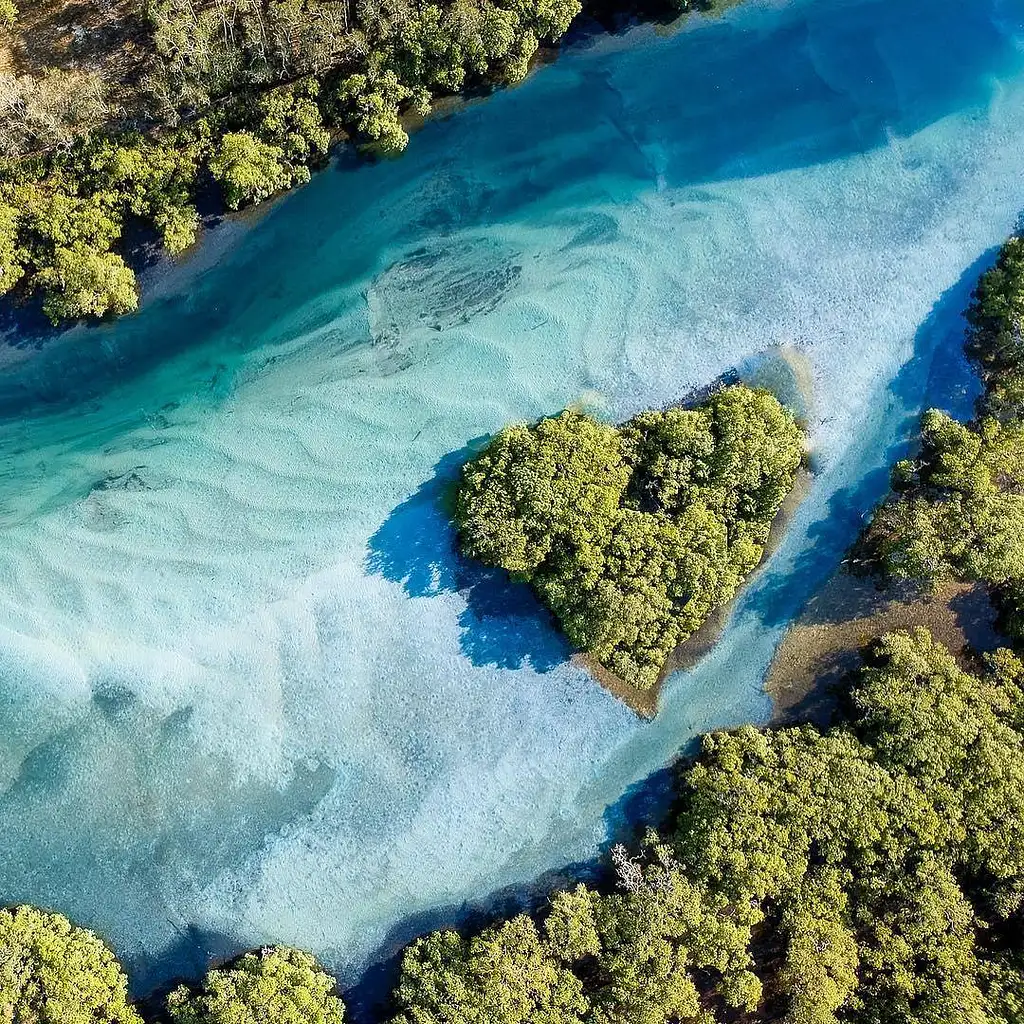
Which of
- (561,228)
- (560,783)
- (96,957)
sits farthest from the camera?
(561,228)

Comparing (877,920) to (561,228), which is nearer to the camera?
(877,920)

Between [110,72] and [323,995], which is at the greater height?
[110,72]

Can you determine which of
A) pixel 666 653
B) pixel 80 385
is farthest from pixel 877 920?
pixel 80 385

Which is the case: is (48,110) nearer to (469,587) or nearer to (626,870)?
(469,587)

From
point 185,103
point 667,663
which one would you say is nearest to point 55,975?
point 667,663

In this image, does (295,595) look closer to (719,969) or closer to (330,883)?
(330,883)

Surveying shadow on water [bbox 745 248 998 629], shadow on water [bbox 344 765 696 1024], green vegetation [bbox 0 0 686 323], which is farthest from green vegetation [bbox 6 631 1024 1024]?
green vegetation [bbox 0 0 686 323]
